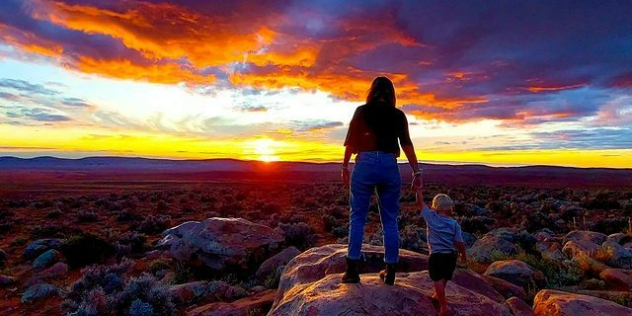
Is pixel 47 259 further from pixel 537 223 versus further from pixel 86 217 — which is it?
pixel 537 223

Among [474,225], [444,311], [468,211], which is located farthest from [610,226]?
[444,311]

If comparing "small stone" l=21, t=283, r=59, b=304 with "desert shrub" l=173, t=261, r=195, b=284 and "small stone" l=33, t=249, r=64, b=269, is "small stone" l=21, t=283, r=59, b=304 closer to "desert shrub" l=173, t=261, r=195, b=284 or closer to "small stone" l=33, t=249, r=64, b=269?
"desert shrub" l=173, t=261, r=195, b=284

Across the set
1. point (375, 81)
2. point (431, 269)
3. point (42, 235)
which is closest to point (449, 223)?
point (431, 269)

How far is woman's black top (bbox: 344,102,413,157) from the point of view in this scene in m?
4.91

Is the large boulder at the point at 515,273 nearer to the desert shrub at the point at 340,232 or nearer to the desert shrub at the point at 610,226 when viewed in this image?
the desert shrub at the point at 340,232

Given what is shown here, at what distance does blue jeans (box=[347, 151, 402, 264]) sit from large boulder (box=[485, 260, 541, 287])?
4.42m

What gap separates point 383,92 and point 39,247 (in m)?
A: 13.7

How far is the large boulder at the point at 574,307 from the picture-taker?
5500 mm

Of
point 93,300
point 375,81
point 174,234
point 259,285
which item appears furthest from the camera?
point 174,234

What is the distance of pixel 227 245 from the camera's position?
9945 mm

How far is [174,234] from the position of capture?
50.5 ft

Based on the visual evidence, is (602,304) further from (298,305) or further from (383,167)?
(298,305)

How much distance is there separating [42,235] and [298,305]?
53.8ft

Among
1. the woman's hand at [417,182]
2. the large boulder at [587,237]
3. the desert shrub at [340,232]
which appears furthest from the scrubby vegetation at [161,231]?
the woman's hand at [417,182]
